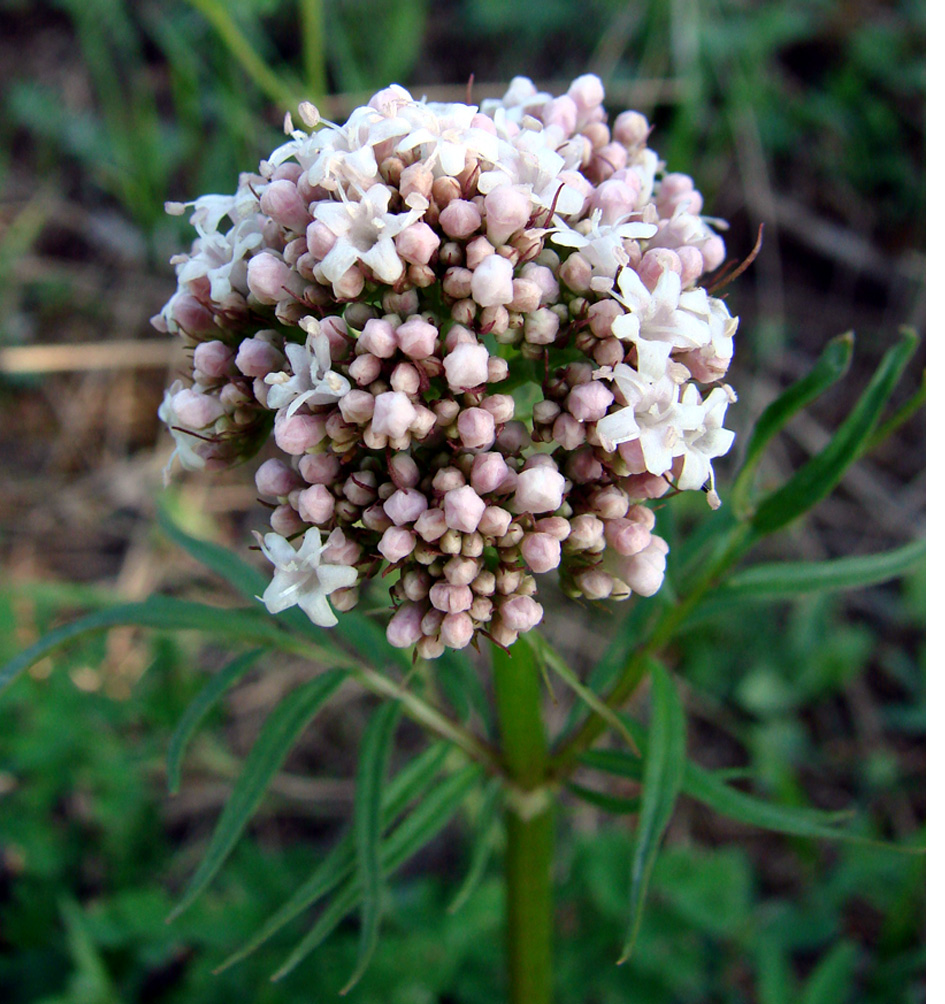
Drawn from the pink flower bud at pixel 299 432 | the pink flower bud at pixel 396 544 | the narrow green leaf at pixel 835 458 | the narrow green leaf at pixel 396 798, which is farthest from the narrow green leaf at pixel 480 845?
the pink flower bud at pixel 299 432

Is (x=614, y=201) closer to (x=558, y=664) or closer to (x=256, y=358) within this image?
(x=256, y=358)

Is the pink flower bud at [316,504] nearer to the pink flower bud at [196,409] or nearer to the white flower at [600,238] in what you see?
the pink flower bud at [196,409]

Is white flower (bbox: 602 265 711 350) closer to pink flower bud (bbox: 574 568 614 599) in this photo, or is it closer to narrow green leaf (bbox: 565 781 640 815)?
pink flower bud (bbox: 574 568 614 599)

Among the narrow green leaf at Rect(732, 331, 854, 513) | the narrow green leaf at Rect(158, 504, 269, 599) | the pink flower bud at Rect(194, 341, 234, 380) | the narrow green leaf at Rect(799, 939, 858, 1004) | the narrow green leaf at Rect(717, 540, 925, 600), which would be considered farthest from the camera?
the narrow green leaf at Rect(799, 939, 858, 1004)

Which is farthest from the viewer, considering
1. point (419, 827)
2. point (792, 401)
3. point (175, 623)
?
point (419, 827)

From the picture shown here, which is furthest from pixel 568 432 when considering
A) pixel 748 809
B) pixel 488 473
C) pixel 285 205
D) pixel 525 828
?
pixel 525 828

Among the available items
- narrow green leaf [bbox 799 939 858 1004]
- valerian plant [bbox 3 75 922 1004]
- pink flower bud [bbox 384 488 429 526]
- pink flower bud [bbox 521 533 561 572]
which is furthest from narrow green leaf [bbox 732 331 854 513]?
narrow green leaf [bbox 799 939 858 1004]
